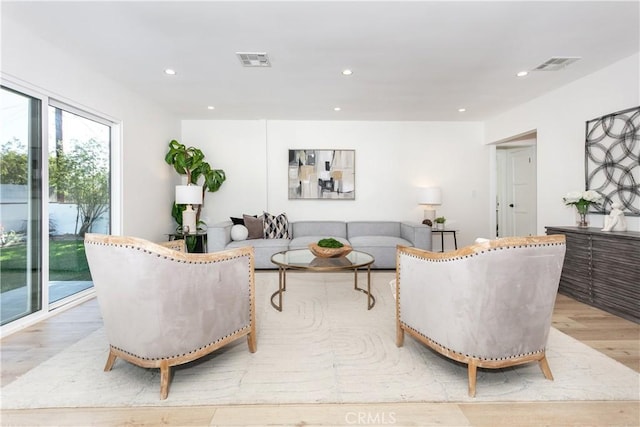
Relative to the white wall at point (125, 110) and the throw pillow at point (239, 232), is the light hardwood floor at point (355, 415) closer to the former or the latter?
the white wall at point (125, 110)

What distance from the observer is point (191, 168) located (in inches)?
182

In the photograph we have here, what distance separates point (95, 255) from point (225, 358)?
989 millimetres

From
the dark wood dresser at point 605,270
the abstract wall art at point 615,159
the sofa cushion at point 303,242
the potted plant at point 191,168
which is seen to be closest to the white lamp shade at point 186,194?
the potted plant at point 191,168

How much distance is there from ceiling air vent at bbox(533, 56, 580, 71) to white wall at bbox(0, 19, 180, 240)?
4.61m

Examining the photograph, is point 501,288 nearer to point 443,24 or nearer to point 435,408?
point 435,408

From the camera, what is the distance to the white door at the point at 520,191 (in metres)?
5.73

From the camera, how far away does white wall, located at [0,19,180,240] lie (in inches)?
96.0

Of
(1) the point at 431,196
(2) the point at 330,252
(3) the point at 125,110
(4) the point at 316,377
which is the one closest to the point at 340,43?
(2) the point at 330,252

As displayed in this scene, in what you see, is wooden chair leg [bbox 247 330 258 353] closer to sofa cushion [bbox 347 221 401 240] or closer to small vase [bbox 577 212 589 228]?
sofa cushion [bbox 347 221 401 240]

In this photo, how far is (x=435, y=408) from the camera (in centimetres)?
151

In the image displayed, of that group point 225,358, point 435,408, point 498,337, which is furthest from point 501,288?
point 225,358

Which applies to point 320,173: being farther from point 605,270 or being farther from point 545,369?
point 545,369

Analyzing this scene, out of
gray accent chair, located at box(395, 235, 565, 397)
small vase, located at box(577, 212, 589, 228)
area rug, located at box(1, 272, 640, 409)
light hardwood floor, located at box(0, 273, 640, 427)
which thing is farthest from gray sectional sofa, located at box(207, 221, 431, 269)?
light hardwood floor, located at box(0, 273, 640, 427)

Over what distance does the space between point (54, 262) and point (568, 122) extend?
5691mm
